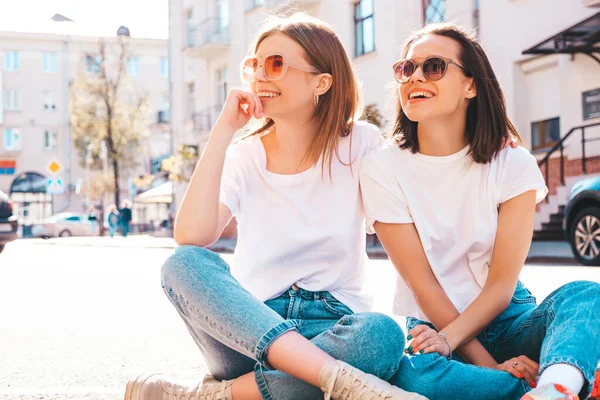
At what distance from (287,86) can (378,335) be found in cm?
117

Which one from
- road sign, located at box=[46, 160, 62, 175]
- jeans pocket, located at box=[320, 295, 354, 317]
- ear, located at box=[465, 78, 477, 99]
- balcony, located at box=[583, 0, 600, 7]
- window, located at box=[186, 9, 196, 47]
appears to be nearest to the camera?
jeans pocket, located at box=[320, 295, 354, 317]

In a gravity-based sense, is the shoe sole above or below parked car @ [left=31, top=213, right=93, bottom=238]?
above

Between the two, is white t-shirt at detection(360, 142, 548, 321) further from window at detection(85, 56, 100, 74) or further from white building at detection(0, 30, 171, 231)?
white building at detection(0, 30, 171, 231)

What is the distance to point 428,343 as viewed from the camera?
9.34 ft

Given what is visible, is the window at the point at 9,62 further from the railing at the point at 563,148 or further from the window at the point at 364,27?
the railing at the point at 563,148

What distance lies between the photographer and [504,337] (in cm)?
313

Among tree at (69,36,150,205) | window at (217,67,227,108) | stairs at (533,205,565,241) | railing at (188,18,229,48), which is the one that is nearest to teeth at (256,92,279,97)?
stairs at (533,205,565,241)

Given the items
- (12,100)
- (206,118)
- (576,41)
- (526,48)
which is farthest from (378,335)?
(12,100)

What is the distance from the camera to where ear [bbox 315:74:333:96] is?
135 inches

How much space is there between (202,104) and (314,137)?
3176 cm

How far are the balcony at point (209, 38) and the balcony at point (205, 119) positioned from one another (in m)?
2.17

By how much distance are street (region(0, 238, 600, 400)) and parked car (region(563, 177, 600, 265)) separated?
1.00 feet

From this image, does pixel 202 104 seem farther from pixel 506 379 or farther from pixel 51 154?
pixel 506 379

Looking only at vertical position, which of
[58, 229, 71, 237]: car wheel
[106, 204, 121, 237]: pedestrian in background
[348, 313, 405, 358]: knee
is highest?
[348, 313, 405, 358]: knee
